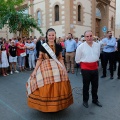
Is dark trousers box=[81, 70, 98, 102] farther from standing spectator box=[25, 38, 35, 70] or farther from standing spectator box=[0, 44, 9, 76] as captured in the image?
standing spectator box=[25, 38, 35, 70]

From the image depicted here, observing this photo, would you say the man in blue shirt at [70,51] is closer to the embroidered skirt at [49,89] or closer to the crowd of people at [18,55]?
the crowd of people at [18,55]

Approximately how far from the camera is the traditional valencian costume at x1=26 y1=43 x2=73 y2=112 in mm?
3895

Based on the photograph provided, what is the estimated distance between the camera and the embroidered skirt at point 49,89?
389cm

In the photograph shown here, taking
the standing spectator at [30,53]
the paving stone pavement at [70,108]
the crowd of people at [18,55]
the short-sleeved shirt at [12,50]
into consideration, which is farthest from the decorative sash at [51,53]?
the standing spectator at [30,53]

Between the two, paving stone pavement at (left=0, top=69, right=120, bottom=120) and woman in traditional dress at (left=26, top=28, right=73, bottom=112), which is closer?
woman in traditional dress at (left=26, top=28, right=73, bottom=112)

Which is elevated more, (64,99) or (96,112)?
(64,99)

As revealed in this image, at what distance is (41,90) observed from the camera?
392 centimetres

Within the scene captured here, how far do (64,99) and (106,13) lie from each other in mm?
25234

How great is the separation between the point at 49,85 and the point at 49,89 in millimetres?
77

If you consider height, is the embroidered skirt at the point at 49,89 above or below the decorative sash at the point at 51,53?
below

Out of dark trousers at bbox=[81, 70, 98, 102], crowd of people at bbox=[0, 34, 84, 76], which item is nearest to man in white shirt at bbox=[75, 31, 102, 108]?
dark trousers at bbox=[81, 70, 98, 102]

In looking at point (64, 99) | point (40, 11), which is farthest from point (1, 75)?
point (40, 11)

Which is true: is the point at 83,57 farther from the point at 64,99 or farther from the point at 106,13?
the point at 106,13

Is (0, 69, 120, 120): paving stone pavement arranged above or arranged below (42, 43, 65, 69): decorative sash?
below
